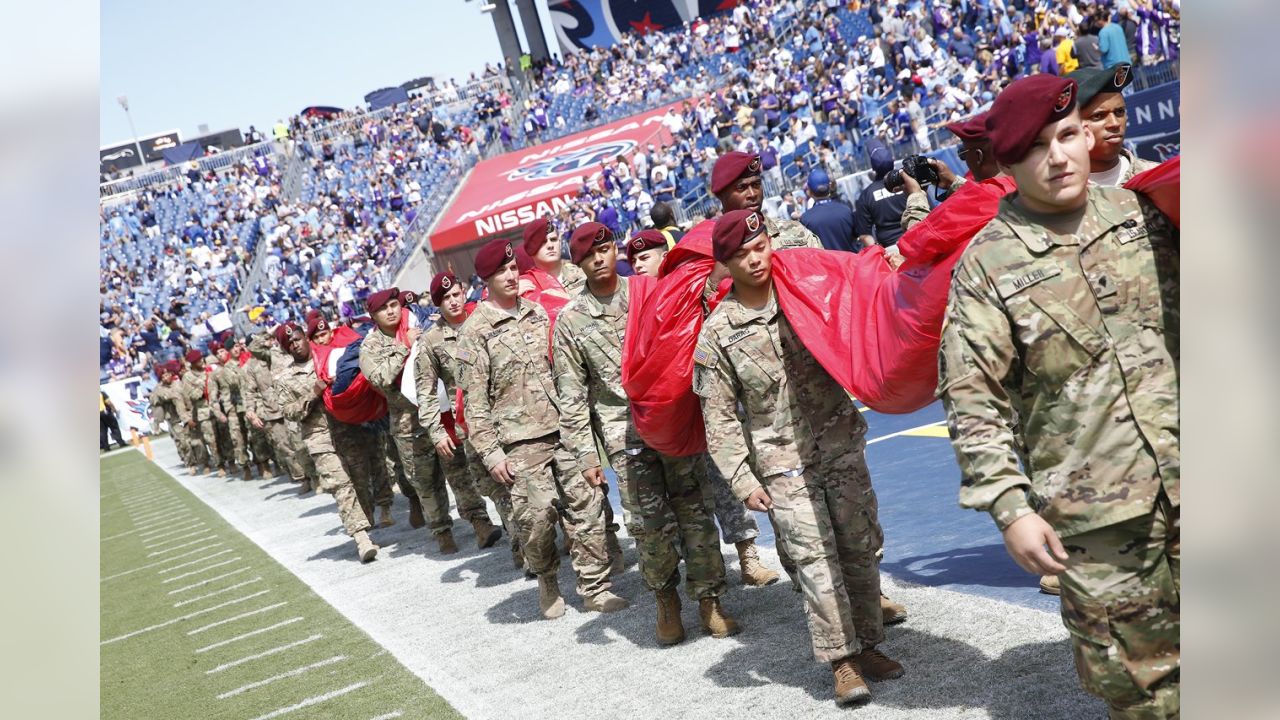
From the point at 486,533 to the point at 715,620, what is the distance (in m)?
4.61

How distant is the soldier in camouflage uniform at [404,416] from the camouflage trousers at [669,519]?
14.4 feet

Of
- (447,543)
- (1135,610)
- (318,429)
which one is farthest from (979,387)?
(318,429)

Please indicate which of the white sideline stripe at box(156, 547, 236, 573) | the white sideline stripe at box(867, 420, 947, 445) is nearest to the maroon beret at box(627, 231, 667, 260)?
the white sideline stripe at box(867, 420, 947, 445)

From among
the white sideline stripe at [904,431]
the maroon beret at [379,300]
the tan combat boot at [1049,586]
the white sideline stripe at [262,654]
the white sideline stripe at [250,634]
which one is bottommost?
the white sideline stripe at [904,431]

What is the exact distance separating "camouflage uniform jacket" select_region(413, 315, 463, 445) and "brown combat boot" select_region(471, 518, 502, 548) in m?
1.64

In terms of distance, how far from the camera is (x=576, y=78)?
46.4 meters

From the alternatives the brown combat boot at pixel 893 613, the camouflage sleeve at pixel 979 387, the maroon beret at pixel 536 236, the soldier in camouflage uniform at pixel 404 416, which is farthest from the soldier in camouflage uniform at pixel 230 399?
the camouflage sleeve at pixel 979 387

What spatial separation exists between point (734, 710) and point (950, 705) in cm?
98

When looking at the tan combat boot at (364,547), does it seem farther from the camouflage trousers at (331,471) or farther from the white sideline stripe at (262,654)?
the white sideline stripe at (262,654)

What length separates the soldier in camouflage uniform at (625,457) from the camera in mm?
6406

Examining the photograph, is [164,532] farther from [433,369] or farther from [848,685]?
[848,685]

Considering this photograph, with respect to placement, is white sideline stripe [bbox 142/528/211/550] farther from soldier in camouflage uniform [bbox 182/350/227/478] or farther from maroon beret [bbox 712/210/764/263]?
maroon beret [bbox 712/210/764/263]

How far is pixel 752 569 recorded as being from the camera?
7.14 meters

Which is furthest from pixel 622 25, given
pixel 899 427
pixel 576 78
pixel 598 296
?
pixel 598 296
